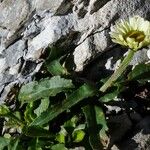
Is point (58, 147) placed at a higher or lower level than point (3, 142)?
lower

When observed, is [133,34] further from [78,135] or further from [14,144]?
[14,144]

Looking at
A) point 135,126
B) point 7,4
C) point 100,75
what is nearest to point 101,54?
point 100,75

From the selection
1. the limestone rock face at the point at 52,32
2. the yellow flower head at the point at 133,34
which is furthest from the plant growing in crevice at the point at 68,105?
the limestone rock face at the point at 52,32

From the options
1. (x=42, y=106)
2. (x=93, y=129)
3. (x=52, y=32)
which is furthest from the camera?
(x=52, y=32)

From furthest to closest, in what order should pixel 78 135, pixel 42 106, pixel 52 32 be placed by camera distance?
pixel 52 32 → pixel 42 106 → pixel 78 135

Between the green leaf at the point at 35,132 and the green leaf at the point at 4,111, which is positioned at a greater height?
the green leaf at the point at 4,111

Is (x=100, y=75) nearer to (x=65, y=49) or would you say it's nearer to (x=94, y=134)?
(x=65, y=49)

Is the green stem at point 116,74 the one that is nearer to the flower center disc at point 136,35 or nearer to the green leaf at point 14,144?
the flower center disc at point 136,35

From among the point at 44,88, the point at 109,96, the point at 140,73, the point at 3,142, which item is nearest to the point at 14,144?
the point at 3,142
